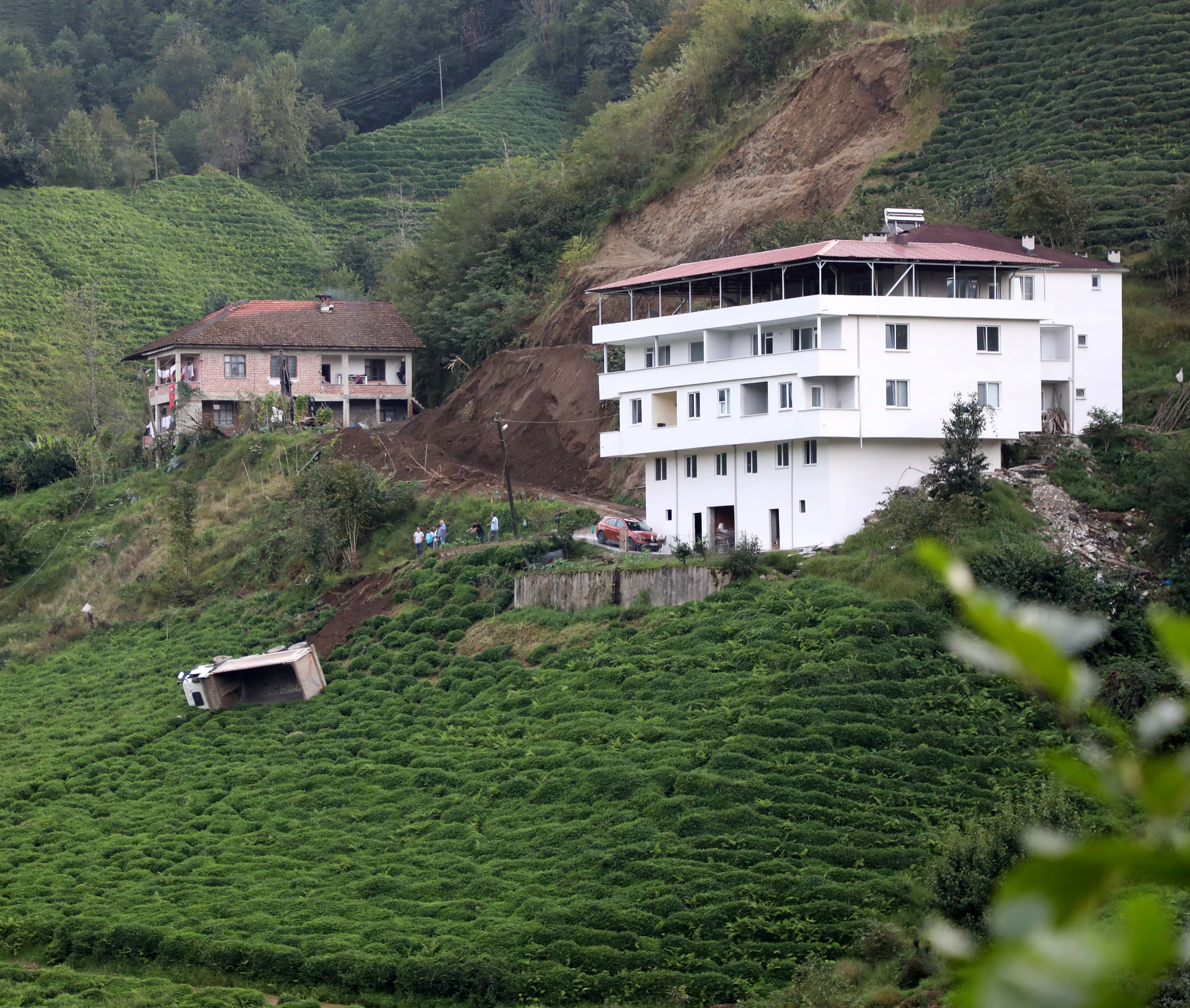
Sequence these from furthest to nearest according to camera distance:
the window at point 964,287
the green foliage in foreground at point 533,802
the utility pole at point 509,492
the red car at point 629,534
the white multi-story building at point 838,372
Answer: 1. the utility pole at point 509,492
2. the window at point 964,287
3. the red car at point 629,534
4. the white multi-story building at point 838,372
5. the green foliage in foreground at point 533,802

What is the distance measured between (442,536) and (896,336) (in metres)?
17.5

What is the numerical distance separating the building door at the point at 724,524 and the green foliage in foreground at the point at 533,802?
225 inches

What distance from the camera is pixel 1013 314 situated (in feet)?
166

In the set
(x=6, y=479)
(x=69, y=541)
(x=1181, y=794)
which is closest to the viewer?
(x=1181, y=794)

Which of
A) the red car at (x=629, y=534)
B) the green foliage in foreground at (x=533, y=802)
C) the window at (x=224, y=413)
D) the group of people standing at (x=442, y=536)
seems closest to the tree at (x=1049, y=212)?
the red car at (x=629, y=534)

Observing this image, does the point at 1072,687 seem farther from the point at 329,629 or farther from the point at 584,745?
the point at 329,629

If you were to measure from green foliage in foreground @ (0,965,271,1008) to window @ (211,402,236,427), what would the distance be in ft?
150

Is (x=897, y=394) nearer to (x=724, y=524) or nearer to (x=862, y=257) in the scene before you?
(x=862, y=257)

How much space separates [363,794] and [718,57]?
5453cm

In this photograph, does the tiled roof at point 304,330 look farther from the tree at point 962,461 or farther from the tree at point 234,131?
the tree at point 234,131

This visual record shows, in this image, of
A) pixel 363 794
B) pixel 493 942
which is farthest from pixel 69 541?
pixel 493 942

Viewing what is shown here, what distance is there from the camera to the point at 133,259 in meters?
112

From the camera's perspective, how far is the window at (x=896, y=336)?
49594mm

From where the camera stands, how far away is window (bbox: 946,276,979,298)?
170 ft
